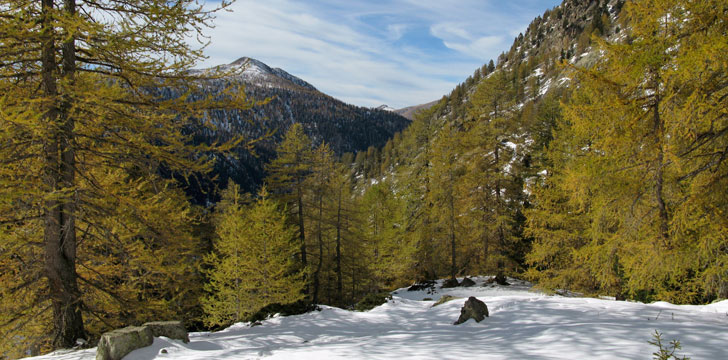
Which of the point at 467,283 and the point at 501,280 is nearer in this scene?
the point at 501,280

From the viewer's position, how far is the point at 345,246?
23.7m

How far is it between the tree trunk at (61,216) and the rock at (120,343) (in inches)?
57.2

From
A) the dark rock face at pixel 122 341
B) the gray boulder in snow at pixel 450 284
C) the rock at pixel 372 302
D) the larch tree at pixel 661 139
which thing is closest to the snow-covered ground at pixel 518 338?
the dark rock face at pixel 122 341

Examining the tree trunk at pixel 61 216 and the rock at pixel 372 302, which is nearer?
the tree trunk at pixel 61 216

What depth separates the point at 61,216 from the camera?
6020 millimetres

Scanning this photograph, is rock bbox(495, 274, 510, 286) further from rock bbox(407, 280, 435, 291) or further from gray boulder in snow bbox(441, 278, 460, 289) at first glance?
rock bbox(407, 280, 435, 291)

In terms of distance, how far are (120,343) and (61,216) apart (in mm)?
2671

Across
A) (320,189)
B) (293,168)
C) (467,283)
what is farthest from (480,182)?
(293,168)

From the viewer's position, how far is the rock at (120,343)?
4828 millimetres

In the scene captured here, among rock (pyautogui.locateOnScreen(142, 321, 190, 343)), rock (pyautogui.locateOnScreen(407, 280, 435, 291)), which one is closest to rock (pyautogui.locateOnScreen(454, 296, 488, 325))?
rock (pyautogui.locateOnScreen(142, 321, 190, 343))

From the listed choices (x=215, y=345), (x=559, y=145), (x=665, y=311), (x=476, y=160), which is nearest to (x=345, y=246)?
(x=476, y=160)

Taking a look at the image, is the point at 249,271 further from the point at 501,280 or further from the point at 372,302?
the point at 501,280

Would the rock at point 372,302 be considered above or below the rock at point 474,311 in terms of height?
below

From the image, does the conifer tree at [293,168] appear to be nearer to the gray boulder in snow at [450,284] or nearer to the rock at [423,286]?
the rock at [423,286]
